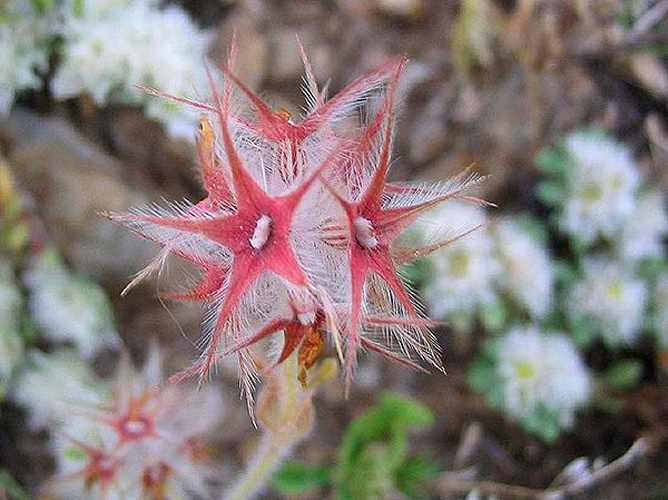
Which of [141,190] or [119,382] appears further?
[141,190]

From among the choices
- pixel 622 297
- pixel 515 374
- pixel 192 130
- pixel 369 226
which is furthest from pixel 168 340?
pixel 369 226

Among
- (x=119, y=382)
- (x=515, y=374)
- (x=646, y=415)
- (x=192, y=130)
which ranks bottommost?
(x=646, y=415)

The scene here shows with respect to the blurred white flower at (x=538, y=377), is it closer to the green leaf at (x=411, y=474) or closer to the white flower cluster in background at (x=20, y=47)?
the green leaf at (x=411, y=474)

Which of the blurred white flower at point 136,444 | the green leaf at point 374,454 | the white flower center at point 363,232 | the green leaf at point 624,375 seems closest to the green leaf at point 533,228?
the green leaf at point 624,375

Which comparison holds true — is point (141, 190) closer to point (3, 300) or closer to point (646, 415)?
point (3, 300)

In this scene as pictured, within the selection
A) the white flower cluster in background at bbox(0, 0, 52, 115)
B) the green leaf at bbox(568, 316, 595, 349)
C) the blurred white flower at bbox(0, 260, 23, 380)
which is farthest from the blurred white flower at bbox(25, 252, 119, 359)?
the green leaf at bbox(568, 316, 595, 349)

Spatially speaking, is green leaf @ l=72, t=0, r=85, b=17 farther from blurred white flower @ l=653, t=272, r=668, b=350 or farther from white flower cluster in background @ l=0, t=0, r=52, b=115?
blurred white flower @ l=653, t=272, r=668, b=350

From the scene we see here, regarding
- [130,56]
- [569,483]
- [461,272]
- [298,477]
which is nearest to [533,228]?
[461,272]
